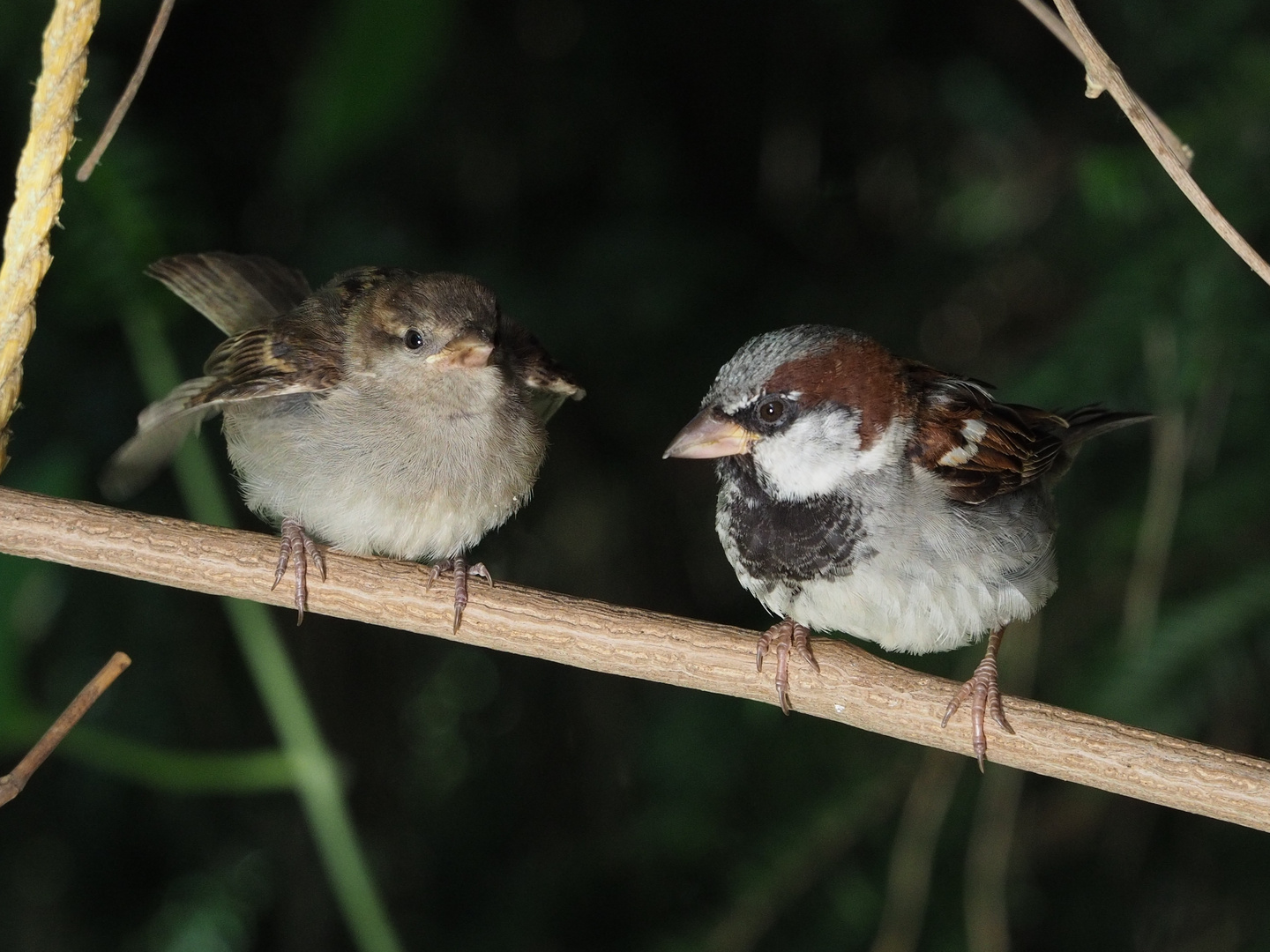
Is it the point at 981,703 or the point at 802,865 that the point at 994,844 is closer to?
the point at 802,865

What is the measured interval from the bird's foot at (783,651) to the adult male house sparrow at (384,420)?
457 mm

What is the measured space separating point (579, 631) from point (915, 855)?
3.58 ft

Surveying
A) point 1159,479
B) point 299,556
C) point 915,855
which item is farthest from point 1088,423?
point 299,556

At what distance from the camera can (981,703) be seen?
5.54 ft

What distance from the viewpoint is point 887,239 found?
10.4 ft

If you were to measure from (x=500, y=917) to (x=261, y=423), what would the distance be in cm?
127

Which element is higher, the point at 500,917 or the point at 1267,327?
the point at 1267,327

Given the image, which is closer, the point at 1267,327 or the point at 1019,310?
the point at 1267,327

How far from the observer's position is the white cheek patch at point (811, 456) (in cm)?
177

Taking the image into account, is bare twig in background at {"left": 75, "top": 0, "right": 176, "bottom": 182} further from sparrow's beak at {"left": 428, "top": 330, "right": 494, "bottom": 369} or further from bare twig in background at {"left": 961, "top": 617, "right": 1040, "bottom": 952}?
bare twig in background at {"left": 961, "top": 617, "right": 1040, "bottom": 952}

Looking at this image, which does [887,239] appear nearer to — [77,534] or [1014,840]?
[1014,840]

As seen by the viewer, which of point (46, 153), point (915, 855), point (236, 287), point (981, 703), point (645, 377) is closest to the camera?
point (46, 153)

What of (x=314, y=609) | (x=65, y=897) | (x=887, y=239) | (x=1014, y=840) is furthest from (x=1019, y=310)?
(x=65, y=897)

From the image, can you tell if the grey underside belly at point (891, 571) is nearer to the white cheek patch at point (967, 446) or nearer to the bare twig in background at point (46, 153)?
the white cheek patch at point (967, 446)
